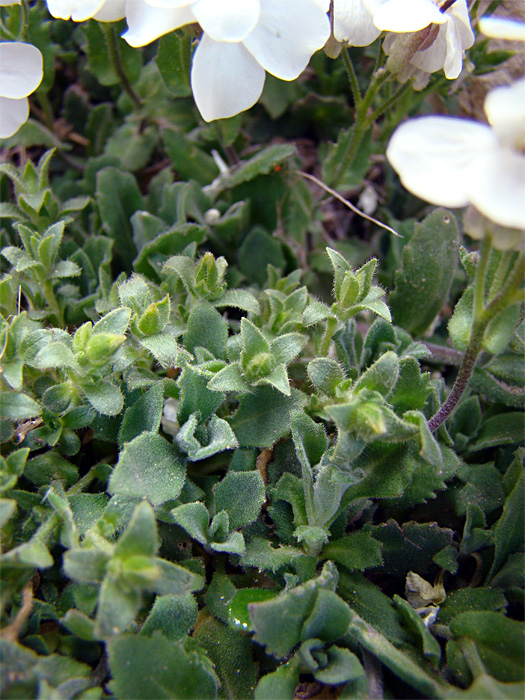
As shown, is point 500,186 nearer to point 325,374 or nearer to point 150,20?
point 325,374

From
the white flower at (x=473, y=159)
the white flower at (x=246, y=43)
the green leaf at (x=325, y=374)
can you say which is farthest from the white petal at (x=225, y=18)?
the green leaf at (x=325, y=374)

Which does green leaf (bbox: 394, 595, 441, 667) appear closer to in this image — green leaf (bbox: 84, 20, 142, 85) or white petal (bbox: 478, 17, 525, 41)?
white petal (bbox: 478, 17, 525, 41)

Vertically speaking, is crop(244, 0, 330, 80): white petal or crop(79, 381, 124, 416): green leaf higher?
crop(244, 0, 330, 80): white petal

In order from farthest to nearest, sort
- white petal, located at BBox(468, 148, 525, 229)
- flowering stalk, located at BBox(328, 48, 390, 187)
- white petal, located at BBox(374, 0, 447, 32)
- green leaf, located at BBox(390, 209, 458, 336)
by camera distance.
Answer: green leaf, located at BBox(390, 209, 458, 336), flowering stalk, located at BBox(328, 48, 390, 187), white petal, located at BBox(374, 0, 447, 32), white petal, located at BBox(468, 148, 525, 229)

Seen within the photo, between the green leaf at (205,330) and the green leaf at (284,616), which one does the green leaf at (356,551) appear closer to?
the green leaf at (284,616)

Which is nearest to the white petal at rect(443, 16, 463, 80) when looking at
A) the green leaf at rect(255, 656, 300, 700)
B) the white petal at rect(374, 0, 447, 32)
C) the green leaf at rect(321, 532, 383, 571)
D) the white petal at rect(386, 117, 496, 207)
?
the white petal at rect(374, 0, 447, 32)

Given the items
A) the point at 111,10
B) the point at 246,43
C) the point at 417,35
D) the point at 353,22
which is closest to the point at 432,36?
the point at 417,35

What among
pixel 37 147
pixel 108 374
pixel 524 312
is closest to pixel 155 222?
pixel 108 374

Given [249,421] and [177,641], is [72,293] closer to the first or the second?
[249,421]
